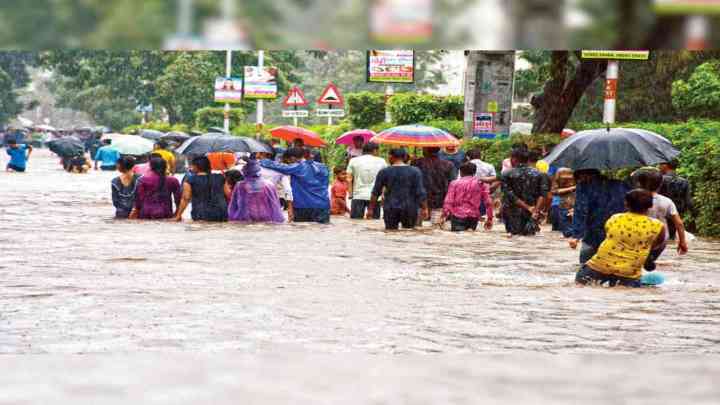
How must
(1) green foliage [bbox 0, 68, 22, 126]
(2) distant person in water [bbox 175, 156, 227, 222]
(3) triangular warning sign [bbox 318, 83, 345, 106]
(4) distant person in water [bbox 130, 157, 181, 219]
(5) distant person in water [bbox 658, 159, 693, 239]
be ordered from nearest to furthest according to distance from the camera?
(5) distant person in water [bbox 658, 159, 693, 239], (2) distant person in water [bbox 175, 156, 227, 222], (4) distant person in water [bbox 130, 157, 181, 219], (3) triangular warning sign [bbox 318, 83, 345, 106], (1) green foliage [bbox 0, 68, 22, 126]

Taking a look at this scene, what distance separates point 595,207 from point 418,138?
8.26 meters

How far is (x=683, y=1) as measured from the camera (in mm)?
1054

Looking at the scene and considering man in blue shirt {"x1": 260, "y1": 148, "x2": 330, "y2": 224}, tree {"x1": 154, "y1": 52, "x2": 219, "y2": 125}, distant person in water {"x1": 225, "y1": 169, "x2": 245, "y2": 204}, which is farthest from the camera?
tree {"x1": 154, "y1": 52, "x2": 219, "y2": 125}

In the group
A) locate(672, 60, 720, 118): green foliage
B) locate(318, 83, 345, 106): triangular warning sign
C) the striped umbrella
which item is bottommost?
the striped umbrella

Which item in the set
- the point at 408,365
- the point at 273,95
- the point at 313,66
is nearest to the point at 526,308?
the point at 408,365

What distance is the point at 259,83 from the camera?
49.1 meters

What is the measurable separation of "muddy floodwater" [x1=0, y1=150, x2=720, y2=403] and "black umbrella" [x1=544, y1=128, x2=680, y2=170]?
124cm

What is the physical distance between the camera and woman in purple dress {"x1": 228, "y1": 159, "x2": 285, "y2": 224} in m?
19.3

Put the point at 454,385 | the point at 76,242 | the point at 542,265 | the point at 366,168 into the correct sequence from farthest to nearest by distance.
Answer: the point at 366,168 → the point at 76,242 → the point at 542,265 → the point at 454,385

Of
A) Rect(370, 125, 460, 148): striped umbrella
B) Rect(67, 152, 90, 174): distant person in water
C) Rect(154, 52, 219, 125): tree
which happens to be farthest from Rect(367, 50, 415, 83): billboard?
Rect(154, 52, 219, 125): tree

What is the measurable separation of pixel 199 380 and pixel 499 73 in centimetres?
1965

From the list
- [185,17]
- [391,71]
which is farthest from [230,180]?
[185,17]

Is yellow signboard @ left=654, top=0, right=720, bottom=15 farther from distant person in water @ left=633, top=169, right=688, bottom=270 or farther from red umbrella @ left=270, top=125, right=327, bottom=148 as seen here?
red umbrella @ left=270, top=125, right=327, bottom=148

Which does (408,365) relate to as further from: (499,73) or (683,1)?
(499,73)
